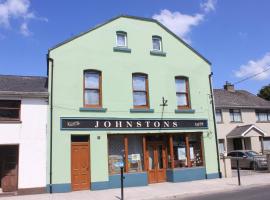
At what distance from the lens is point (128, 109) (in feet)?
58.4

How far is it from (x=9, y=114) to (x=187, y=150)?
1011 cm

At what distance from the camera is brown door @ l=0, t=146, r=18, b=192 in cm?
1591

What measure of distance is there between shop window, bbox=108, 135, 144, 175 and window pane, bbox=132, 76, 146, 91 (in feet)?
9.17

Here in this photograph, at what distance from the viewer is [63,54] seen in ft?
55.7

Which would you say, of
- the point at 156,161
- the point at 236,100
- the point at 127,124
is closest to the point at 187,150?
the point at 156,161

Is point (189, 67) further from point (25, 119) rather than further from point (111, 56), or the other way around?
point (25, 119)

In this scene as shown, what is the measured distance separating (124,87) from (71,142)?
4228 mm

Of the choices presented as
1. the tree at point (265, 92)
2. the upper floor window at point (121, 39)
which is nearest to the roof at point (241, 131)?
the upper floor window at point (121, 39)

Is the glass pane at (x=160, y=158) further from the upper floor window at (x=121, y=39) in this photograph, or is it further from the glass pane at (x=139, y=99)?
the upper floor window at (x=121, y=39)

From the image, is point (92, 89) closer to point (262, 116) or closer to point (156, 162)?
point (156, 162)

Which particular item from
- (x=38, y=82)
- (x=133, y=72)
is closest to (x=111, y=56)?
(x=133, y=72)

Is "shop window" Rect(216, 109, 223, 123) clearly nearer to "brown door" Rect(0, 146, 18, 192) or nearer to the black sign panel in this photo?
the black sign panel

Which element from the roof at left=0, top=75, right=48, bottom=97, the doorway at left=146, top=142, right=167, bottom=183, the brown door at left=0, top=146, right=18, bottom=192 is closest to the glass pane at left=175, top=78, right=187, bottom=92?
the doorway at left=146, top=142, right=167, bottom=183

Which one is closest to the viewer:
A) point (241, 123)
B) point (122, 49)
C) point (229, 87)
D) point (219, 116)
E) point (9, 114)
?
point (9, 114)
